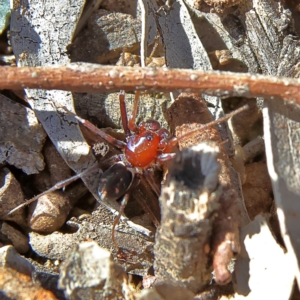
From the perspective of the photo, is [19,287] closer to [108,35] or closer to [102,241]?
[102,241]

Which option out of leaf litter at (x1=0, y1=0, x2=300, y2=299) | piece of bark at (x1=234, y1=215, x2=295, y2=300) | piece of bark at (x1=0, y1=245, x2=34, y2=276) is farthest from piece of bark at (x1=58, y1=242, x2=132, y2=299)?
piece of bark at (x1=234, y1=215, x2=295, y2=300)

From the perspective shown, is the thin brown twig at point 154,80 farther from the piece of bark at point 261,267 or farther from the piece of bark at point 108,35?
the piece of bark at point 108,35

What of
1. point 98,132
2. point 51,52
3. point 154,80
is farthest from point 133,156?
point 154,80

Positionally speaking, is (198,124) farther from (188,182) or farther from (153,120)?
(188,182)

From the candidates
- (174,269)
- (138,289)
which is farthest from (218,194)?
(138,289)

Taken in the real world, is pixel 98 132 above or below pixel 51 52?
below
